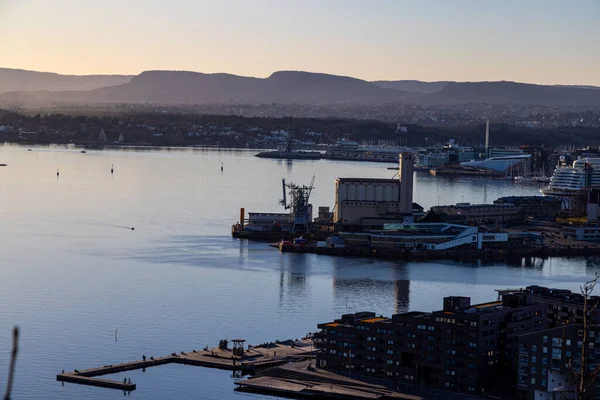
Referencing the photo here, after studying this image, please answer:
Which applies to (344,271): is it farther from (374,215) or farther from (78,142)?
(78,142)

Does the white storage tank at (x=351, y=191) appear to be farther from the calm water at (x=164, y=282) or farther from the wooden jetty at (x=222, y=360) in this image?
the wooden jetty at (x=222, y=360)

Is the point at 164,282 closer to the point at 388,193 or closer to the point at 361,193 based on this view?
the point at 361,193

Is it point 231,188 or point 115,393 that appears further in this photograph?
point 231,188

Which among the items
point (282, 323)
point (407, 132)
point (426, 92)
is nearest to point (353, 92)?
point (426, 92)

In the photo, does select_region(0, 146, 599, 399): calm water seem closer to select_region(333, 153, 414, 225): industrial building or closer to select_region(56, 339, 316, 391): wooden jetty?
select_region(56, 339, 316, 391): wooden jetty

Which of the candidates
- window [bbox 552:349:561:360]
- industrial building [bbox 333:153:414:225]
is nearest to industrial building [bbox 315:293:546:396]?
window [bbox 552:349:561:360]

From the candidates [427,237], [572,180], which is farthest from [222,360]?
[572,180]
